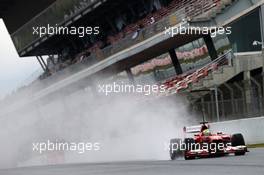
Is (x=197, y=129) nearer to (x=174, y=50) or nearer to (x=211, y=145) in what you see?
(x=211, y=145)

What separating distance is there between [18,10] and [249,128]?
37.3m

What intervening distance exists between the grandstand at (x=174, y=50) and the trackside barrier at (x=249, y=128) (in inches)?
59.8

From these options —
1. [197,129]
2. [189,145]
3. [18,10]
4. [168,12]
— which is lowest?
[189,145]

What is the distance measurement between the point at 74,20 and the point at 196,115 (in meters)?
21.8

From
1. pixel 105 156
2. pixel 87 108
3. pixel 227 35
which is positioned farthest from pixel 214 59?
pixel 105 156

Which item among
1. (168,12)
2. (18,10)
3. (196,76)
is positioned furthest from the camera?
(18,10)

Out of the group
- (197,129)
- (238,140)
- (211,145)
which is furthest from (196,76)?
(238,140)

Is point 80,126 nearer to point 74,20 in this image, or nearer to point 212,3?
point 212,3

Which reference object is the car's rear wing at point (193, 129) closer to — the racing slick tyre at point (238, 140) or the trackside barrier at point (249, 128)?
the racing slick tyre at point (238, 140)

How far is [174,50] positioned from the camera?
40.0 meters

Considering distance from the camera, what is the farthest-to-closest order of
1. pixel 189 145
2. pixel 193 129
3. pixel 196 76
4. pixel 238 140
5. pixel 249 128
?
1. pixel 196 76
2. pixel 249 128
3. pixel 193 129
4. pixel 189 145
5. pixel 238 140

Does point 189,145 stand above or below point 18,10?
below

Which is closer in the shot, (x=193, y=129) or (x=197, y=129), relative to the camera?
(x=197, y=129)

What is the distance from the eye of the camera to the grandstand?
95.9ft
